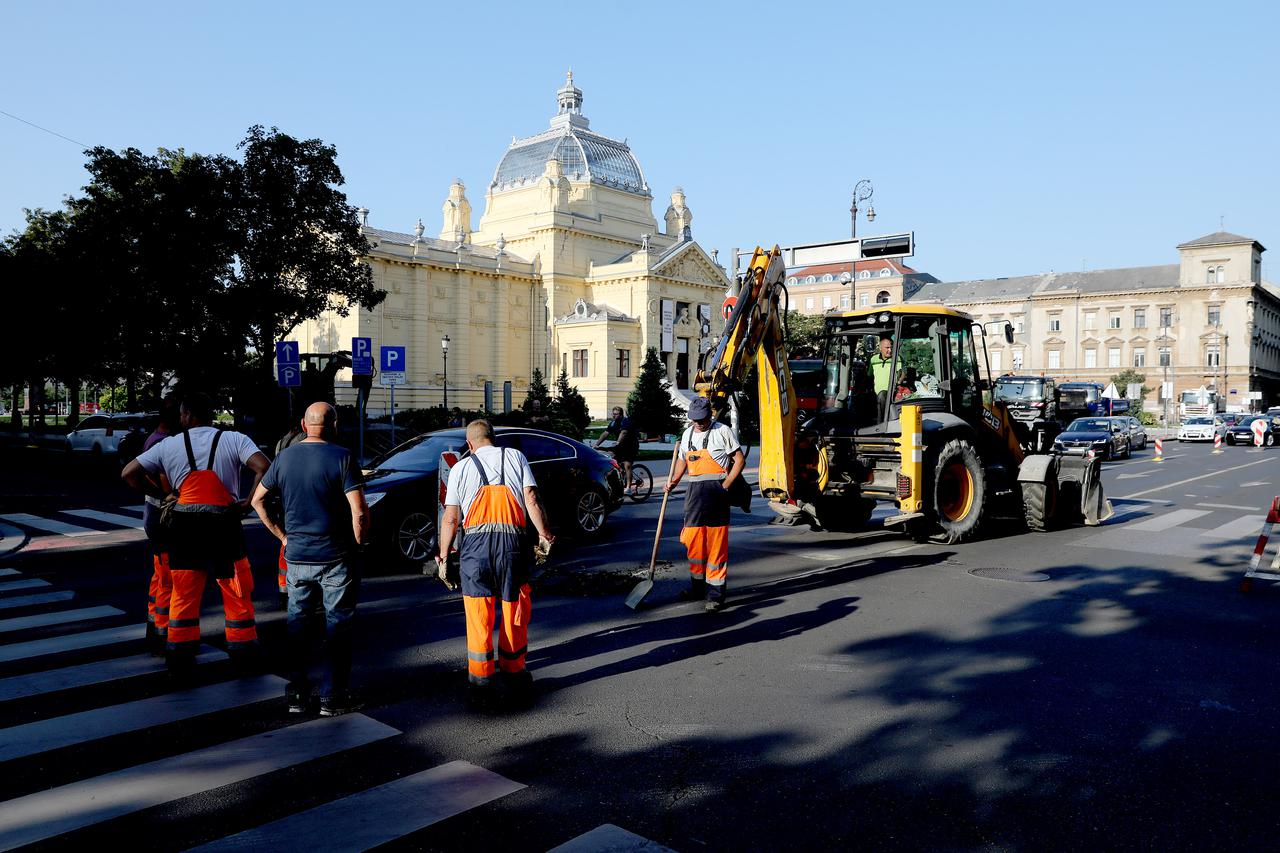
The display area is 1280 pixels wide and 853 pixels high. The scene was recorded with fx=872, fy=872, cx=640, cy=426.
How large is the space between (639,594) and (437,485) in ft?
11.3

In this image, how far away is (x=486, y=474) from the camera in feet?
Answer: 18.9

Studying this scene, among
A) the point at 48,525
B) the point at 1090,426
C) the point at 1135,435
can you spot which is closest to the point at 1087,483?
the point at 48,525

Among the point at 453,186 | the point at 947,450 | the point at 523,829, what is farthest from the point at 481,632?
the point at 453,186

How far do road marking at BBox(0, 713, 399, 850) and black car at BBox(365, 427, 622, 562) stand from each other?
445cm

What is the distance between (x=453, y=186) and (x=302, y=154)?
46.8 metres

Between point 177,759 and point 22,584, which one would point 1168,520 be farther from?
point 22,584

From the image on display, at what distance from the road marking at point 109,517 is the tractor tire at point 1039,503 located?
46.1 ft

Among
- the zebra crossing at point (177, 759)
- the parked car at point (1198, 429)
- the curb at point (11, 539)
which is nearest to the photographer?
the zebra crossing at point (177, 759)

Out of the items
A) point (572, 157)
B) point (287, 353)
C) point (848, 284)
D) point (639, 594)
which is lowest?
point (639, 594)

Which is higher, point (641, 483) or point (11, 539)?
point (641, 483)

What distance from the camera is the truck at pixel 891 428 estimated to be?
10.8 metres

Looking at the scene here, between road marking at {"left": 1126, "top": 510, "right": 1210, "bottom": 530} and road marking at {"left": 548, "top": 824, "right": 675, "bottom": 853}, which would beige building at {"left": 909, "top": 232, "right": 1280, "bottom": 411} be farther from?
road marking at {"left": 548, "top": 824, "right": 675, "bottom": 853}

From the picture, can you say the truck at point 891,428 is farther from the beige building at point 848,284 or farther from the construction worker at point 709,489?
the beige building at point 848,284

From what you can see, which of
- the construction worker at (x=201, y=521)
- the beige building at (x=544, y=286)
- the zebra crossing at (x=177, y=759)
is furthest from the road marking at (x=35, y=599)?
the beige building at (x=544, y=286)
